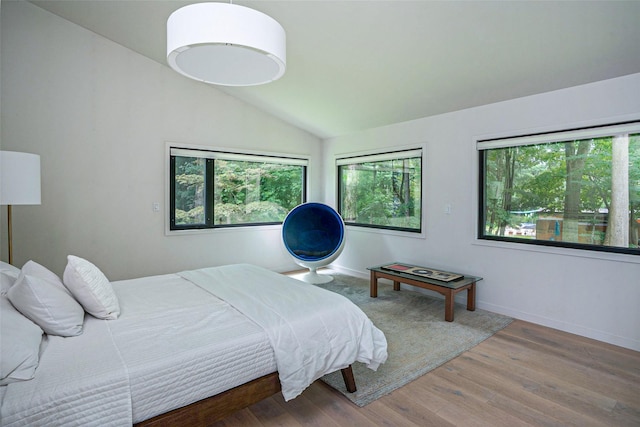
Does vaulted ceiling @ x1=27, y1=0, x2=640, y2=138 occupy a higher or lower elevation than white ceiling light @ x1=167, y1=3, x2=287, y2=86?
higher

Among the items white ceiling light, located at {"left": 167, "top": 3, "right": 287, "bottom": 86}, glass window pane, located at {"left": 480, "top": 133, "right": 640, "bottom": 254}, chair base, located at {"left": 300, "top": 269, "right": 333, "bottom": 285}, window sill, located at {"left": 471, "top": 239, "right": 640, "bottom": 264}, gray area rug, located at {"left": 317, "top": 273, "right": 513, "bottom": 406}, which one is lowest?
gray area rug, located at {"left": 317, "top": 273, "right": 513, "bottom": 406}

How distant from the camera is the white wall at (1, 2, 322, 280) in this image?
3.34 m

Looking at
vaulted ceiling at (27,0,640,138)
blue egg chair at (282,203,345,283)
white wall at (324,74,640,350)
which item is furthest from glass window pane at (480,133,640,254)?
blue egg chair at (282,203,345,283)

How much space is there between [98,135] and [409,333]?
3.79m

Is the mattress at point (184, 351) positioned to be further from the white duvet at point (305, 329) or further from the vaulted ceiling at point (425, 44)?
the vaulted ceiling at point (425, 44)

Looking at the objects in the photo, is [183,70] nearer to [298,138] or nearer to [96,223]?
[96,223]

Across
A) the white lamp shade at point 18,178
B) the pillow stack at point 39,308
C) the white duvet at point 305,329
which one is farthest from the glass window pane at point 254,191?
the pillow stack at point 39,308

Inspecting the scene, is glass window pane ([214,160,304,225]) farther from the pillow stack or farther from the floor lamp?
the pillow stack

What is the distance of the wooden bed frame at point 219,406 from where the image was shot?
4.74 ft

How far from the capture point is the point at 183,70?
6.34 ft

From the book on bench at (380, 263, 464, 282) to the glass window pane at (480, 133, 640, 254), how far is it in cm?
59

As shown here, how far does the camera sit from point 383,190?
4816mm

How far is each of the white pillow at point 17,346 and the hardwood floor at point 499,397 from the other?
38.2 inches

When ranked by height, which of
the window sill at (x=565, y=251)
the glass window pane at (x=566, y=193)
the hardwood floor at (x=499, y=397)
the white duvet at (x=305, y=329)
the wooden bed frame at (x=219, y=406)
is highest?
the glass window pane at (x=566, y=193)
